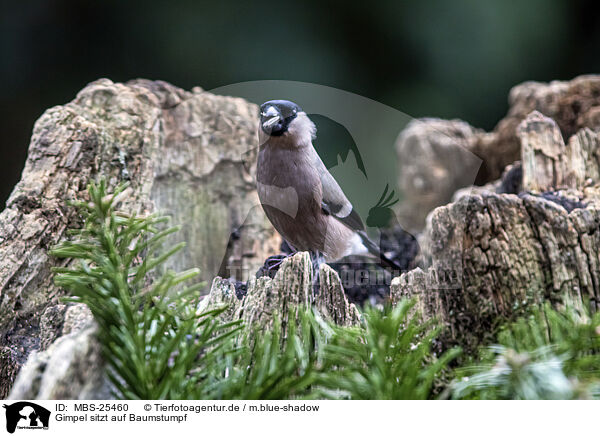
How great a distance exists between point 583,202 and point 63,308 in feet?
3.14

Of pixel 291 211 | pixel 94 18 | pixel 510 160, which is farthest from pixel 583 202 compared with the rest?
pixel 94 18

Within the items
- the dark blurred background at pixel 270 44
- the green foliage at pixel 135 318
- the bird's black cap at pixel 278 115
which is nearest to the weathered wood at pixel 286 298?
the green foliage at pixel 135 318

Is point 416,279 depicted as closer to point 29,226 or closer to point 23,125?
point 29,226

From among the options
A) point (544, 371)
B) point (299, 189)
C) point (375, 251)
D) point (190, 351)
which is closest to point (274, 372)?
point (190, 351)

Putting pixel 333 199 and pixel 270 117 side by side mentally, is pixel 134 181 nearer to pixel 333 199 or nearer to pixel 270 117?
pixel 270 117

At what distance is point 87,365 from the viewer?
0.41 metres

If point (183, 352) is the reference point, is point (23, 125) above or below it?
above

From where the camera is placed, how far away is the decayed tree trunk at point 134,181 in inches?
32.2

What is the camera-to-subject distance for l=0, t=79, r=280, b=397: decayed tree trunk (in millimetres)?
819

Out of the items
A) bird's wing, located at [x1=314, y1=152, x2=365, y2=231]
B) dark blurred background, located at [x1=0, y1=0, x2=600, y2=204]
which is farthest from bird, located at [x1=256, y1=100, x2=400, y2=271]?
dark blurred background, located at [x1=0, y1=0, x2=600, y2=204]

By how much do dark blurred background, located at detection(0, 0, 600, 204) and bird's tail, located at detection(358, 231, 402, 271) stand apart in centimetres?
35

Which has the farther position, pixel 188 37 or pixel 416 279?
pixel 188 37
